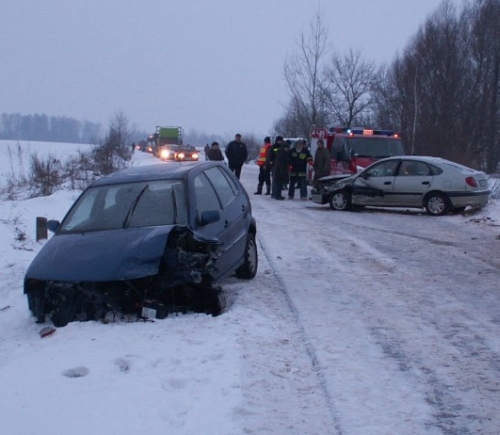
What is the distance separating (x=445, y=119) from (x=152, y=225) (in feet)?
118

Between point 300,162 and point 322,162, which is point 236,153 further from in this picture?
point 322,162

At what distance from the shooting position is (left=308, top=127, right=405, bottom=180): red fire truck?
20.9 m

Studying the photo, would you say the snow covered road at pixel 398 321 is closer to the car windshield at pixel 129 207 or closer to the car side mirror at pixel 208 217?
the car side mirror at pixel 208 217

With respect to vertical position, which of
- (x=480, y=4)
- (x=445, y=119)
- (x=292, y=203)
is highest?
(x=480, y=4)

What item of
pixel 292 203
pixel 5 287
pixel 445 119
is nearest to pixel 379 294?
pixel 5 287

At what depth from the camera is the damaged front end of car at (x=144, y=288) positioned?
673 cm

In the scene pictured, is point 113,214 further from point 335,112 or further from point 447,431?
point 335,112

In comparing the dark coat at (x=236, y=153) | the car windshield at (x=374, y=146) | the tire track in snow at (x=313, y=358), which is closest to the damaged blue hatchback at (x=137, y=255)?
the tire track in snow at (x=313, y=358)

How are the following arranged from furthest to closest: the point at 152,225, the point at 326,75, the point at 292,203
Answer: the point at 326,75 → the point at 292,203 → the point at 152,225

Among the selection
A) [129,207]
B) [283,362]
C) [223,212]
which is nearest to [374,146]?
[223,212]

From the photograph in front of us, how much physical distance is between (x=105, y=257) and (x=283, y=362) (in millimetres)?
2017

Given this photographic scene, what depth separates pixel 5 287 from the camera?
905cm

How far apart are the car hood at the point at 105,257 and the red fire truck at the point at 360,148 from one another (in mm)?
13941

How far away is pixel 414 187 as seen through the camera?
17500 mm
